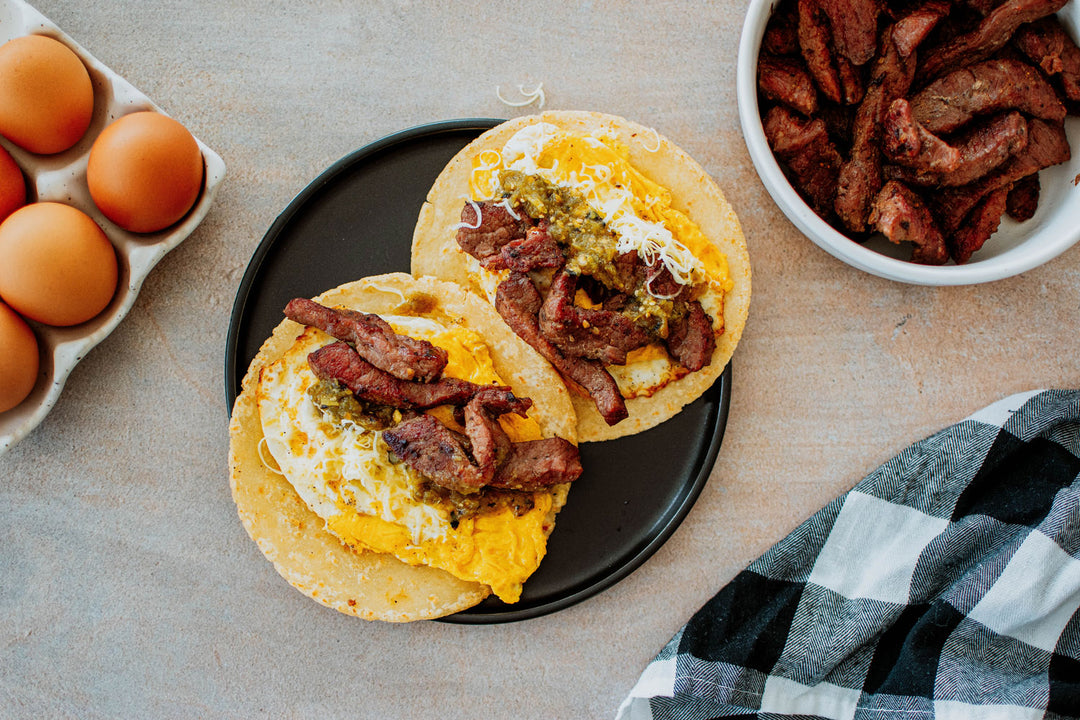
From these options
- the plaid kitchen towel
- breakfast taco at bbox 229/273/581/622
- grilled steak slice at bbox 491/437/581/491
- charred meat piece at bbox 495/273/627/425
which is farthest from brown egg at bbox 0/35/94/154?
the plaid kitchen towel

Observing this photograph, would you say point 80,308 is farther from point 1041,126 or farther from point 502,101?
point 1041,126

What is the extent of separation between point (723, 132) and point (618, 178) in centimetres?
65

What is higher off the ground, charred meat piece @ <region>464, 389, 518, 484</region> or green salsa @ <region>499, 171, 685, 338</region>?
green salsa @ <region>499, 171, 685, 338</region>

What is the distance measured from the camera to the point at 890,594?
283 cm

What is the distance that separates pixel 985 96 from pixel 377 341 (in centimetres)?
219

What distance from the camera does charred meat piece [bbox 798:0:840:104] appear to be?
2.48 meters

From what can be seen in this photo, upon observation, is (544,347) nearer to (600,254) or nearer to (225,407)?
(600,254)

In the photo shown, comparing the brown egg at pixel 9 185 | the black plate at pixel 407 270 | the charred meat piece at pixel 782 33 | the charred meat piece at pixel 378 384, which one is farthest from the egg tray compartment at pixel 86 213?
the charred meat piece at pixel 782 33

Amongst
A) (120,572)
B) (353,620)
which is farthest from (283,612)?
(120,572)

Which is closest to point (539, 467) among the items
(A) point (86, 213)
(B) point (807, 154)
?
(B) point (807, 154)

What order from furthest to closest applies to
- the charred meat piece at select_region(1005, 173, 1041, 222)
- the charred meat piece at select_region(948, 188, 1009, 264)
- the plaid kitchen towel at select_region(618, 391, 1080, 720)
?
1. the plaid kitchen towel at select_region(618, 391, 1080, 720)
2. the charred meat piece at select_region(1005, 173, 1041, 222)
3. the charred meat piece at select_region(948, 188, 1009, 264)

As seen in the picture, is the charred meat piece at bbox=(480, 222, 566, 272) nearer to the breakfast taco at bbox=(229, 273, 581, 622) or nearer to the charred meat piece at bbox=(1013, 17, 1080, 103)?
the breakfast taco at bbox=(229, 273, 581, 622)

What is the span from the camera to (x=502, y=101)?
2.92 meters

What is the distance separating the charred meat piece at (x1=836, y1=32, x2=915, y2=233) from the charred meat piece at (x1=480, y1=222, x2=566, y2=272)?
105 cm
